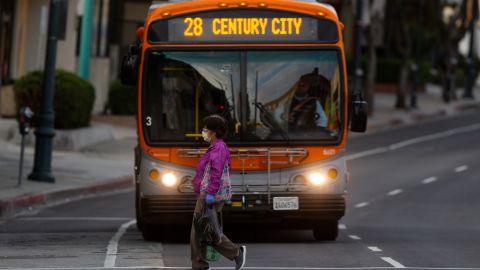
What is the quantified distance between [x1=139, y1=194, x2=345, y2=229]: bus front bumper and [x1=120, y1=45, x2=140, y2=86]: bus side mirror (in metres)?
1.45

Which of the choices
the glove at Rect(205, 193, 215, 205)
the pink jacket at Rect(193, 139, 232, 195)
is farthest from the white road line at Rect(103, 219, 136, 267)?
the pink jacket at Rect(193, 139, 232, 195)

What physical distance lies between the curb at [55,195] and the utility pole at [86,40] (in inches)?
575

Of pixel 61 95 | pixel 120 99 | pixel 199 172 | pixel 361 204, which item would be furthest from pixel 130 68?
pixel 120 99

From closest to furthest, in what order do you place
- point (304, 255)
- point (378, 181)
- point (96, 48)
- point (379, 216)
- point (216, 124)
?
point (216, 124) < point (304, 255) < point (379, 216) < point (378, 181) < point (96, 48)

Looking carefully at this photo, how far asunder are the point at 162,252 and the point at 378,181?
14.6 metres

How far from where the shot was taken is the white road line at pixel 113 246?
14.5 metres

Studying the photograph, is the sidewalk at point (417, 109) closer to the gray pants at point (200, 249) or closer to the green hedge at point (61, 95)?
the green hedge at point (61, 95)

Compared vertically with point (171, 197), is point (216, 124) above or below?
above

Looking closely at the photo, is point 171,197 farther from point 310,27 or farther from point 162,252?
point 310,27

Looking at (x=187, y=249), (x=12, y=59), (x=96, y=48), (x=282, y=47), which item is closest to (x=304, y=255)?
(x=187, y=249)

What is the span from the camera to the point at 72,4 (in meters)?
40.2

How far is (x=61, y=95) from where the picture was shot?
32.5 meters

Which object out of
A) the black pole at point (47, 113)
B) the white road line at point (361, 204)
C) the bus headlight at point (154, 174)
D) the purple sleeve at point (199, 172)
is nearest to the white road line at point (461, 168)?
the white road line at point (361, 204)

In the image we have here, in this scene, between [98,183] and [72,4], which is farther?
[72,4]
